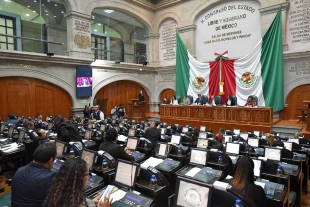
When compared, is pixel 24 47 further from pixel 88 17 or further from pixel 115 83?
pixel 115 83

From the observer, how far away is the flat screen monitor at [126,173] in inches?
86.8

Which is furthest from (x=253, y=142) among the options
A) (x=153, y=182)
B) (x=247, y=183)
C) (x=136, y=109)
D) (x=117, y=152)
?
(x=136, y=109)

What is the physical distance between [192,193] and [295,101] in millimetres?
9969

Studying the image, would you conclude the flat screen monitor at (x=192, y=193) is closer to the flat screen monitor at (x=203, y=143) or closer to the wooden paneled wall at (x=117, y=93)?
the flat screen monitor at (x=203, y=143)

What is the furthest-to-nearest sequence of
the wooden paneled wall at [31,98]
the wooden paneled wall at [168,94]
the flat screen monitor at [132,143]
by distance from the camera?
the wooden paneled wall at [168,94], the wooden paneled wall at [31,98], the flat screen monitor at [132,143]

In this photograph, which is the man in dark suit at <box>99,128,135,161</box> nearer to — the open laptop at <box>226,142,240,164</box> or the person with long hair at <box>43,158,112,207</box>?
the person with long hair at <box>43,158,112,207</box>

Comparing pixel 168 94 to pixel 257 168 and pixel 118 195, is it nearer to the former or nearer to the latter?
pixel 257 168

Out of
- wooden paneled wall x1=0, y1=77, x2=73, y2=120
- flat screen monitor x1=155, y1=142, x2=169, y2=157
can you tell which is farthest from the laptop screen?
wooden paneled wall x1=0, y1=77, x2=73, y2=120

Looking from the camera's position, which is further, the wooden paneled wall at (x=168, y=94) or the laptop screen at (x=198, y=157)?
the wooden paneled wall at (x=168, y=94)

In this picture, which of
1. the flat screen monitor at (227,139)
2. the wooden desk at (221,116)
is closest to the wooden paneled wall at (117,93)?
the wooden desk at (221,116)

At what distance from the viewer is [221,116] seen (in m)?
8.89

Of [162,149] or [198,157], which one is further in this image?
[162,149]

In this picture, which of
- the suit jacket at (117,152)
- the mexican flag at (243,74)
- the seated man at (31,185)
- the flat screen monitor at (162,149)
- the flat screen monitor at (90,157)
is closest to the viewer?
the seated man at (31,185)

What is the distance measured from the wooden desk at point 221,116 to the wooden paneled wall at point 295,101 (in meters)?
2.78
